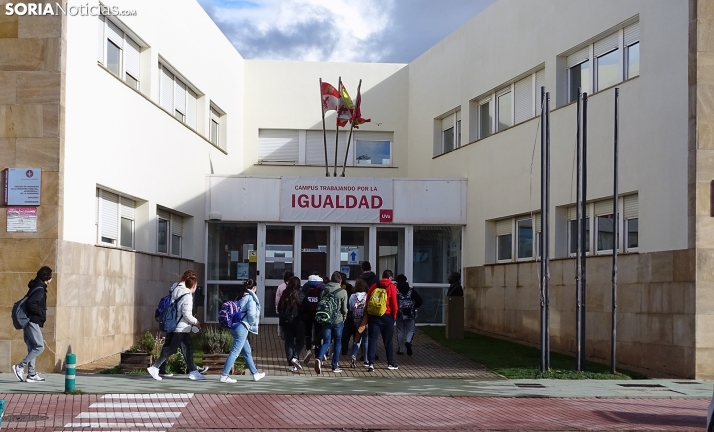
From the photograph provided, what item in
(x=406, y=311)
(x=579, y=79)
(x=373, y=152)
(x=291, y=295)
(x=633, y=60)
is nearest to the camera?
(x=291, y=295)

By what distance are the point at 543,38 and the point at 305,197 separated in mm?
7728

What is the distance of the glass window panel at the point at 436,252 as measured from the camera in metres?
26.8

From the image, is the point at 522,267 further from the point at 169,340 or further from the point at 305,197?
the point at 169,340

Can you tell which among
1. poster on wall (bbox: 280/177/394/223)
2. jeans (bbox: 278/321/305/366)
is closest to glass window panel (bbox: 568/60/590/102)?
poster on wall (bbox: 280/177/394/223)

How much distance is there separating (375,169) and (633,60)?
43.6ft

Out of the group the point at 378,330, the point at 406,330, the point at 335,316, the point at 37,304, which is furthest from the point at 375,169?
the point at 37,304

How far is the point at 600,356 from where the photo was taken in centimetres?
1908

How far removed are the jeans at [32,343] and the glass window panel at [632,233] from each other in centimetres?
1082

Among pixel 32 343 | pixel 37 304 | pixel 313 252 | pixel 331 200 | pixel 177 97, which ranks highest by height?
pixel 177 97

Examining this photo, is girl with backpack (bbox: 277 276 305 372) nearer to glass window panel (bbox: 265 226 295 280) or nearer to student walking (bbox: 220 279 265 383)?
student walking (bbox: 220 279 265 383)

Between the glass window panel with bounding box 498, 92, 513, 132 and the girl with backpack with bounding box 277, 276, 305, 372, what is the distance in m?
9.08

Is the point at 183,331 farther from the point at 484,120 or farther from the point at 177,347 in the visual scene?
the point at 484,120

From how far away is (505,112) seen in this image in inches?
970

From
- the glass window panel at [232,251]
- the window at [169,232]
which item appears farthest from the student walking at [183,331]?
the glass window panel at [232,251]
